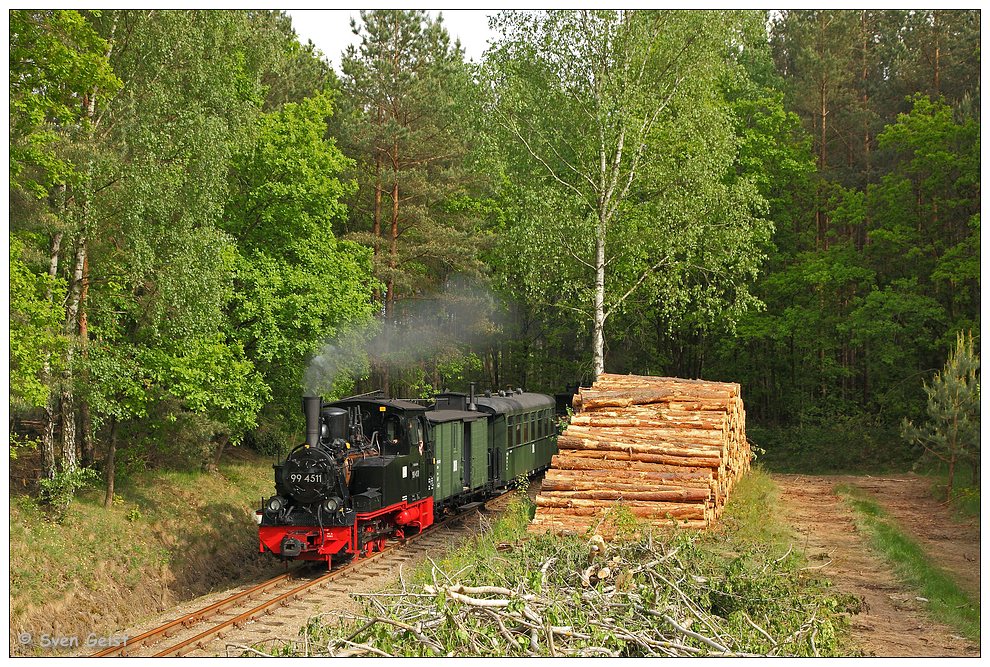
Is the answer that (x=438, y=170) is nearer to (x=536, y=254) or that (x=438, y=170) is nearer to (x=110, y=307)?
(x=536, y=254)

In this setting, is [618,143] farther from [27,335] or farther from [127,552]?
[127,552]

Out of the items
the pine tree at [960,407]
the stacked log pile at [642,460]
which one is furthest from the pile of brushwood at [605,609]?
the pine tree at [960,407]

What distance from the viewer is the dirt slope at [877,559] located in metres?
8.89

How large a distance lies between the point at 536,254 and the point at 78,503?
11625mm

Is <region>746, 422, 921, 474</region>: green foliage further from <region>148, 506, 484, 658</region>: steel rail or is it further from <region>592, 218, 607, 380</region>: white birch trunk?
<region>148, 506, 484, 658</region>: steel rail

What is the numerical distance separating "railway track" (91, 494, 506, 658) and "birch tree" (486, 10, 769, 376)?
7213 millimetres

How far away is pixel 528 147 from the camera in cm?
2014

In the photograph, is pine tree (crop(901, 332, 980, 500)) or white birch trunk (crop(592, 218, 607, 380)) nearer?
pine tree (crop(901, 332, 980, 500))

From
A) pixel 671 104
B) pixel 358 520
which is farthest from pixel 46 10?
pixel 671 104

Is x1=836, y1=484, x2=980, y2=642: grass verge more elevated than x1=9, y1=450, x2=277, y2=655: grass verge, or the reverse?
x1=836, y1=484, x2=980, y2=642: grass verge

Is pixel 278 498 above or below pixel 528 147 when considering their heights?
below

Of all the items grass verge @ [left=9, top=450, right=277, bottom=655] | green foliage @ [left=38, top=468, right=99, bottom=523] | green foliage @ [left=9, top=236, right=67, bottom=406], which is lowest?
grass verge @ [left=9, top=450, right=277, bottom=655]

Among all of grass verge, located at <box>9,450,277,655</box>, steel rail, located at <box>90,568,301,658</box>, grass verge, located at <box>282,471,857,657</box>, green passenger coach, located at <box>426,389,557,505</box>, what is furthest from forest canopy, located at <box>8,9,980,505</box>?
grass verge, located at <box>282,471,857,657</box>

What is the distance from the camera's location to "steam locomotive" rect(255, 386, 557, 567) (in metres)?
14.2
